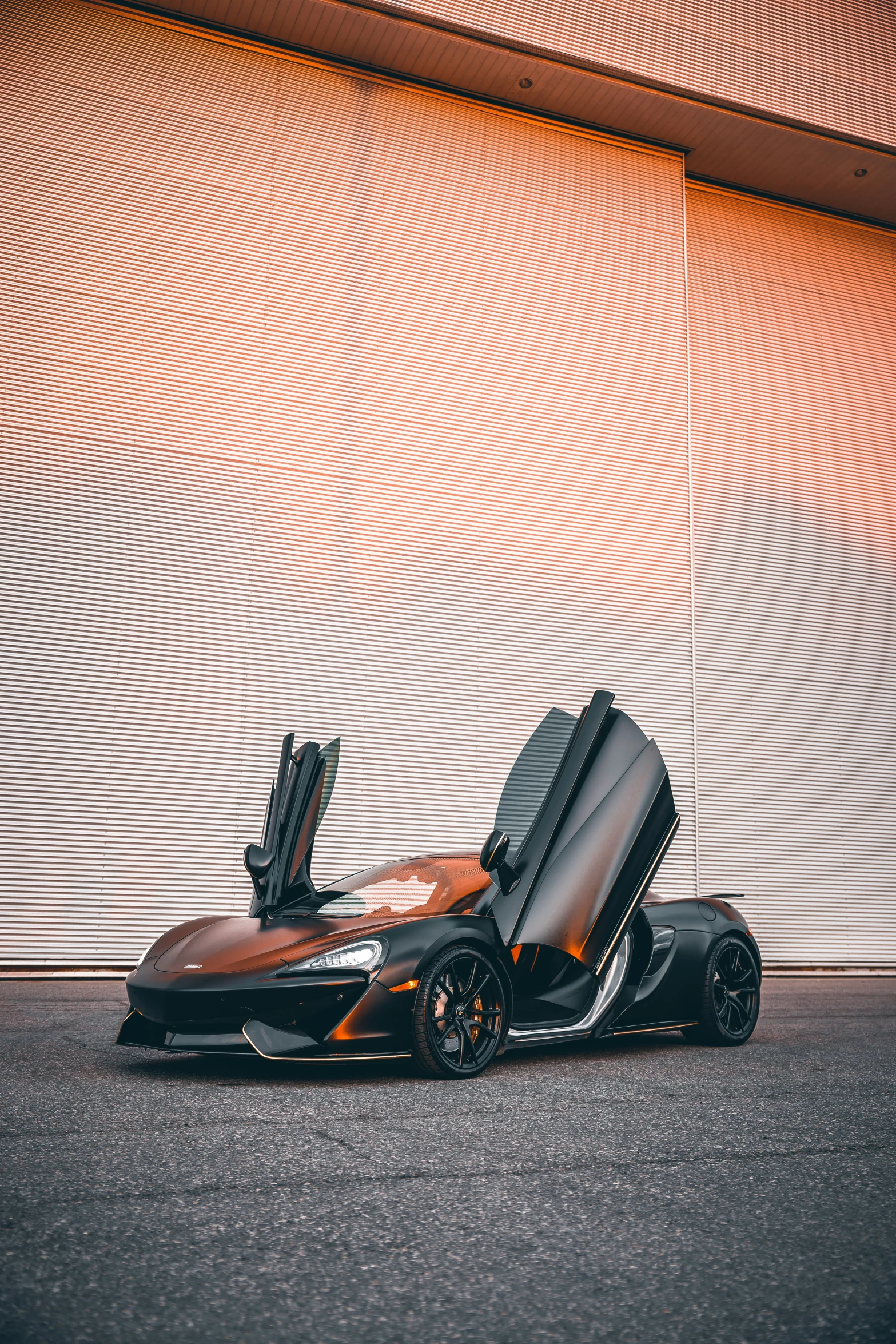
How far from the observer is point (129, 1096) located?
427 centimetres

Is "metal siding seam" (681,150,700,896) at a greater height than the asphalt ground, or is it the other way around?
"metal siding seam" (681,150,700,896)

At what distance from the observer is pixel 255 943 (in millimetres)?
5008

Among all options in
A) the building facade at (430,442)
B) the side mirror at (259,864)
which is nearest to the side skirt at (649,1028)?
the side mirror at (259,864)

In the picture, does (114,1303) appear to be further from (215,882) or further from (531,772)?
Result: (215,882)

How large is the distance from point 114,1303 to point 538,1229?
3.32 feet

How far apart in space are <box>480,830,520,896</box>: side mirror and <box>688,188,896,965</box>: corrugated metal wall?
9.17m

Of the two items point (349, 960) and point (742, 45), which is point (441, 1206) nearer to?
point (349, 960)

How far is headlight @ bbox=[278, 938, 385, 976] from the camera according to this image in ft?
15.3

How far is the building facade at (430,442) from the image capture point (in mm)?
11586

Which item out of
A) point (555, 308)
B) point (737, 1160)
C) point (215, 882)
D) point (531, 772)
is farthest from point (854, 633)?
point (737, 1160)

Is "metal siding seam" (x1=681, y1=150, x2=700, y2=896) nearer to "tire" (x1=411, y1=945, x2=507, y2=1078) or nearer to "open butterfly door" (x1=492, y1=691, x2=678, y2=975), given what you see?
"open butterfly door" (x1=492, y1=691, x2=678, y2=975)

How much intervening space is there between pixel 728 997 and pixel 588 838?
1.66 meters

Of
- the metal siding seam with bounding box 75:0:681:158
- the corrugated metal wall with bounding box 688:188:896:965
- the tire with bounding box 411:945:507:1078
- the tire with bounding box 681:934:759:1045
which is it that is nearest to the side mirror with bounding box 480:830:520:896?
the tire with bounding box 411:945:507:1078

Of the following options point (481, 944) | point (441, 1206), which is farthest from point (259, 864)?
point (441, 1206)
